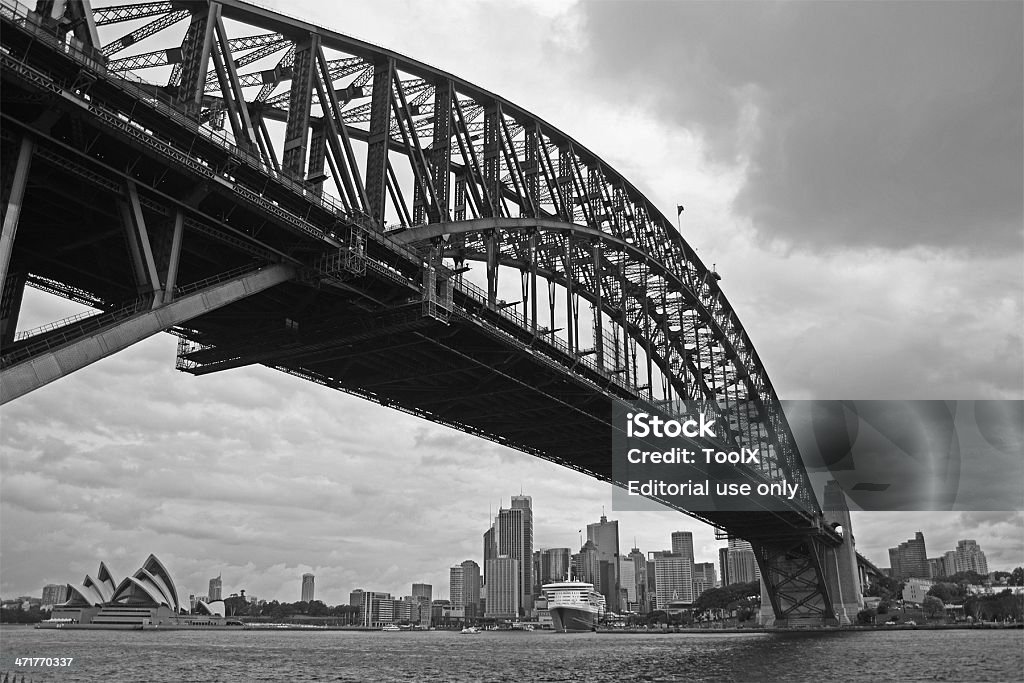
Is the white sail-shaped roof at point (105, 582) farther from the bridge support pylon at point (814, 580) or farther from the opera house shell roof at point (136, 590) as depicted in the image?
the bridge support pylon at point (814, 580)

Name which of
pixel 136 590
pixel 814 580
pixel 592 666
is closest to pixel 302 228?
pixel 592 666

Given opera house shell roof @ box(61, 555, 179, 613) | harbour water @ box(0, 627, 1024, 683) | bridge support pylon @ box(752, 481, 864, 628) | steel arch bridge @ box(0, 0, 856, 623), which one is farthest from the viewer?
opera house shell roof @ box(61, 555, 179, 613)

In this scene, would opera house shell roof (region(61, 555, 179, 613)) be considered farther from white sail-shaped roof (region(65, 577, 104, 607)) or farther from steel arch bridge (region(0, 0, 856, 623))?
steel arch bridge (region(0, 0, 856, 623))

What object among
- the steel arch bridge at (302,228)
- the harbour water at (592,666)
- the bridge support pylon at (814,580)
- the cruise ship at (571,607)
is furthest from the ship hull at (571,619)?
the steel arch bridge at (302,228)

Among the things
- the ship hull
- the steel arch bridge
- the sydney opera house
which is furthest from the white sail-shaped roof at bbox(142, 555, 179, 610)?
the steel arch bridge

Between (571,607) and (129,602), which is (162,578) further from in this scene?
(571,607)
